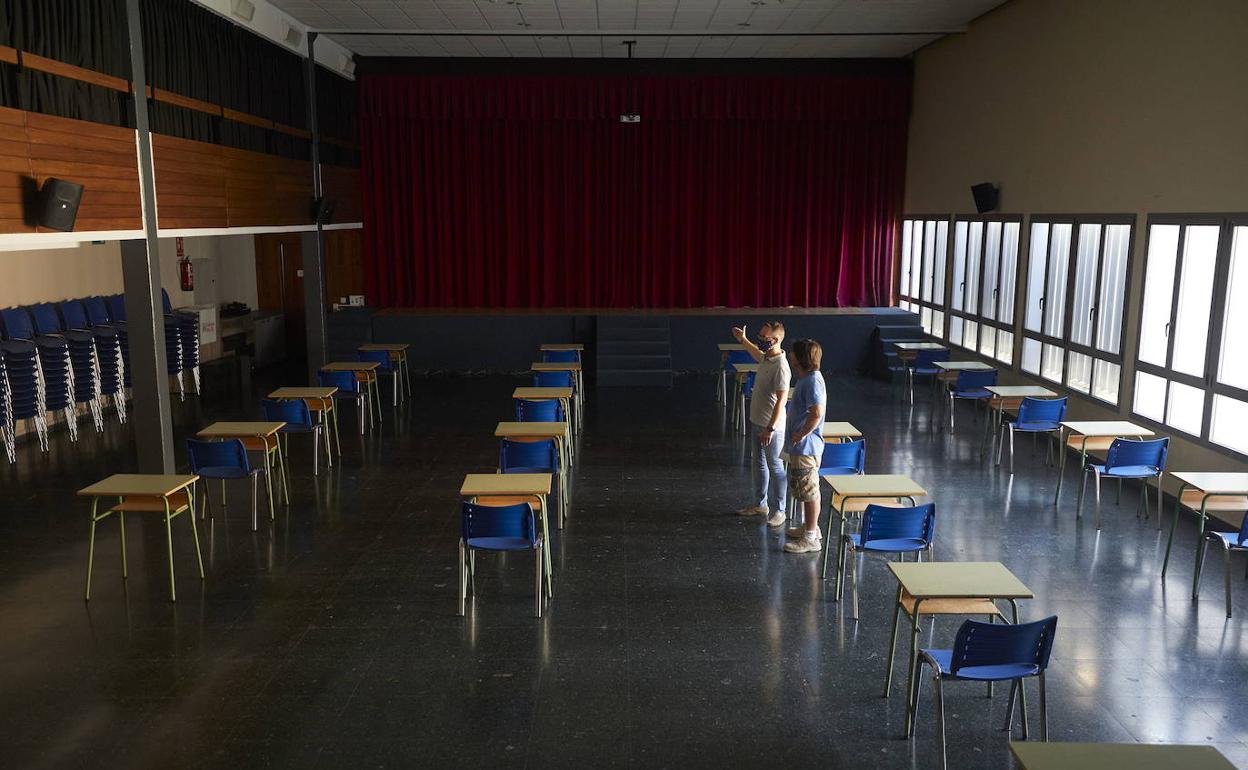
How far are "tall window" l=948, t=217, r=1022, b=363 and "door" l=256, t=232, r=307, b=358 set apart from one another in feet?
38.0

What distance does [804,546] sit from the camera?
25.9 ft

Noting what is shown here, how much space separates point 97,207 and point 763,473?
6240 millimetres

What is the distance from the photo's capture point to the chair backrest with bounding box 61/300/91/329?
12898 millimetres

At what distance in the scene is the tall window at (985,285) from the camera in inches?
526

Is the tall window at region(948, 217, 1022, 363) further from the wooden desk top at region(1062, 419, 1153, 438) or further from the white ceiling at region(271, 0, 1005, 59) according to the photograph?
the wooden desk top at region(1062, 419, 1153, 438)

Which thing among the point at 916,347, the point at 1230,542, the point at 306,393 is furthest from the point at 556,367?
the point at 1230,542

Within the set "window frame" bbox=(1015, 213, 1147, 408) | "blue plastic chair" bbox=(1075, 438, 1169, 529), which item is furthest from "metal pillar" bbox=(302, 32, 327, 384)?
"blue plastic chair" bbox=(1075, 438, 1169, 529)

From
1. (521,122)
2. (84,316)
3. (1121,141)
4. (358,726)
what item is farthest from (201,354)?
(1121,141)

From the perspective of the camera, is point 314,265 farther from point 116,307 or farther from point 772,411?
point 772,411

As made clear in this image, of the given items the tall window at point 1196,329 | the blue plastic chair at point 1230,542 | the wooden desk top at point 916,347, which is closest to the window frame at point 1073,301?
the tall window at point 1196,329

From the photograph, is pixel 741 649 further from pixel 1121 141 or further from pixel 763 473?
pixel 1121 141

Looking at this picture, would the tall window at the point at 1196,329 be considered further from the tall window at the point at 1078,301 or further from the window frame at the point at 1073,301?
the tall window at the point at 1078,301

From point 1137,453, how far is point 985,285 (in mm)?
6326

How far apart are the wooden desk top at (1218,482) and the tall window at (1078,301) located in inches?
135
